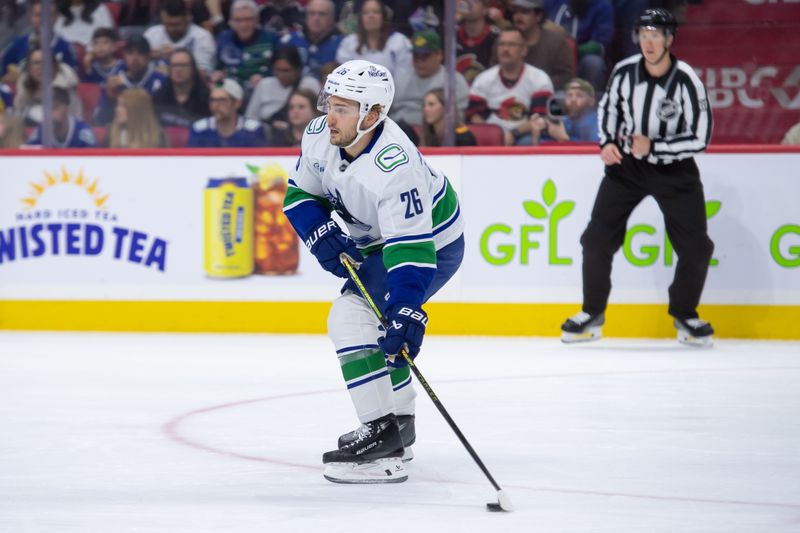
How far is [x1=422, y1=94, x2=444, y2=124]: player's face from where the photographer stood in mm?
6867

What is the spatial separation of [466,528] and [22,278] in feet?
15.8

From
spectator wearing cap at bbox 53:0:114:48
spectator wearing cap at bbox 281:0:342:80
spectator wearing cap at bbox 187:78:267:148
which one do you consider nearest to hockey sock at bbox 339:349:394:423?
spectator wearing cap at bbox 187:78:267:148

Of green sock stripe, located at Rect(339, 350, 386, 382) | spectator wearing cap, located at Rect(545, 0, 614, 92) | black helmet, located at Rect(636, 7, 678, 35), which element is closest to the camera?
green sock stripe, located at Rect(339, 350, 386, 382)

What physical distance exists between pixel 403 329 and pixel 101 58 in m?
4.90

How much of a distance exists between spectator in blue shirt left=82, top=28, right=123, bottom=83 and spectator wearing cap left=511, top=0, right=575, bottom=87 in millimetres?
2307

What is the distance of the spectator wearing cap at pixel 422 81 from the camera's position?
269 inches

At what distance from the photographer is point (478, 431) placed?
13.1 ft

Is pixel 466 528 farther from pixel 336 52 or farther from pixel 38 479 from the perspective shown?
pixel 336 52

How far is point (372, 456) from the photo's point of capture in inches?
130

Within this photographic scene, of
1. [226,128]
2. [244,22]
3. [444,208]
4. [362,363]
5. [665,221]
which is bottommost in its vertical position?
[665,221]

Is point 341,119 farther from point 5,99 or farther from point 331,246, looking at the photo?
point 5,99

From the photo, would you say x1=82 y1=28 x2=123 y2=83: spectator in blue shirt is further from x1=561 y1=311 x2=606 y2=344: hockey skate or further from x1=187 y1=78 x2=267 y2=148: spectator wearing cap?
x1=561 y1=311 x2=606 y2=344: hockey skate

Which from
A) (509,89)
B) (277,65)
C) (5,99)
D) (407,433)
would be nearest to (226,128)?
(277,65)

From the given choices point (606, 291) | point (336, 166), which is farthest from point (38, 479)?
point (606, 291)
